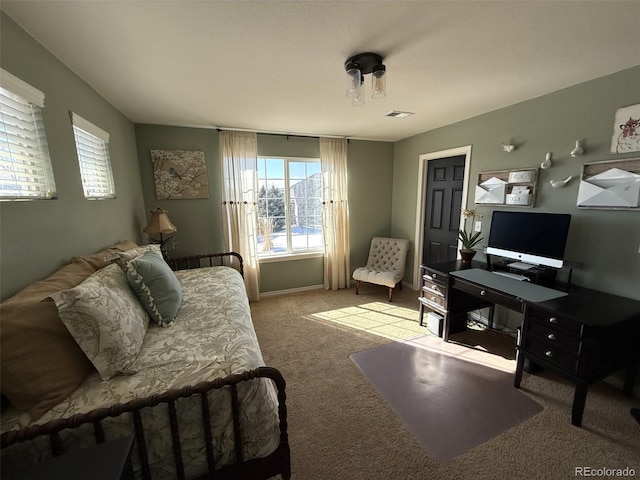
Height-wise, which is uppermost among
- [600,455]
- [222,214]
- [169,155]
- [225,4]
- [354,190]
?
[225,4]

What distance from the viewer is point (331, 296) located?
396 centimetres

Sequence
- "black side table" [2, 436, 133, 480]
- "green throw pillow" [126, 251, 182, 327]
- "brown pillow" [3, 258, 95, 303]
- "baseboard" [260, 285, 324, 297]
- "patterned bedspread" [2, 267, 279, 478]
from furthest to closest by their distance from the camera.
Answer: "baseboard" [260, 285, 324, 297]
"green throw pillow" [126, 251, 182, 327]
"brown pillow" [3, 258, 95, 303]
"patterned bedspread" [2, 267, 279, 478]
"black side table" [2, 436, 133, 480]

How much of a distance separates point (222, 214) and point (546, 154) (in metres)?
3.57

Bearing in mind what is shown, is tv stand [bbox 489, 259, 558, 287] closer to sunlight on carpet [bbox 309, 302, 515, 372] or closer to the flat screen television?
the flat screen television

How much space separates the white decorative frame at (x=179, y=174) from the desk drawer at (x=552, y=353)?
3.68 meters

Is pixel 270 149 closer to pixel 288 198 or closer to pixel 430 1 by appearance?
pixel 288 198

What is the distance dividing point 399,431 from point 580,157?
8.34ft

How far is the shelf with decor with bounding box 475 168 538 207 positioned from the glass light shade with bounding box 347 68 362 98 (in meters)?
1.90

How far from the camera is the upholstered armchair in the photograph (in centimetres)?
374

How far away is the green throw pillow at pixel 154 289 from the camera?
5.28 feet

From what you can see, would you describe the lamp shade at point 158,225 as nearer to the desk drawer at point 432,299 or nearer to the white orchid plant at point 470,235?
the desk drawer at point 432,299

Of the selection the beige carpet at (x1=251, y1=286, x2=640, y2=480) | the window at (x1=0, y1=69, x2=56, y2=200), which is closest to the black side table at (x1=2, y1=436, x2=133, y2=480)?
the beige carpet at (x1=251, y1=286, x2=640, y2=480)

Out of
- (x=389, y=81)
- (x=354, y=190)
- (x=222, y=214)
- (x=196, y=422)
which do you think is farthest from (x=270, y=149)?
(x=196, y=422)

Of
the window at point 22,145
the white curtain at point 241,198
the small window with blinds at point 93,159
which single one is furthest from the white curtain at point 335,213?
the window at point 22,145
